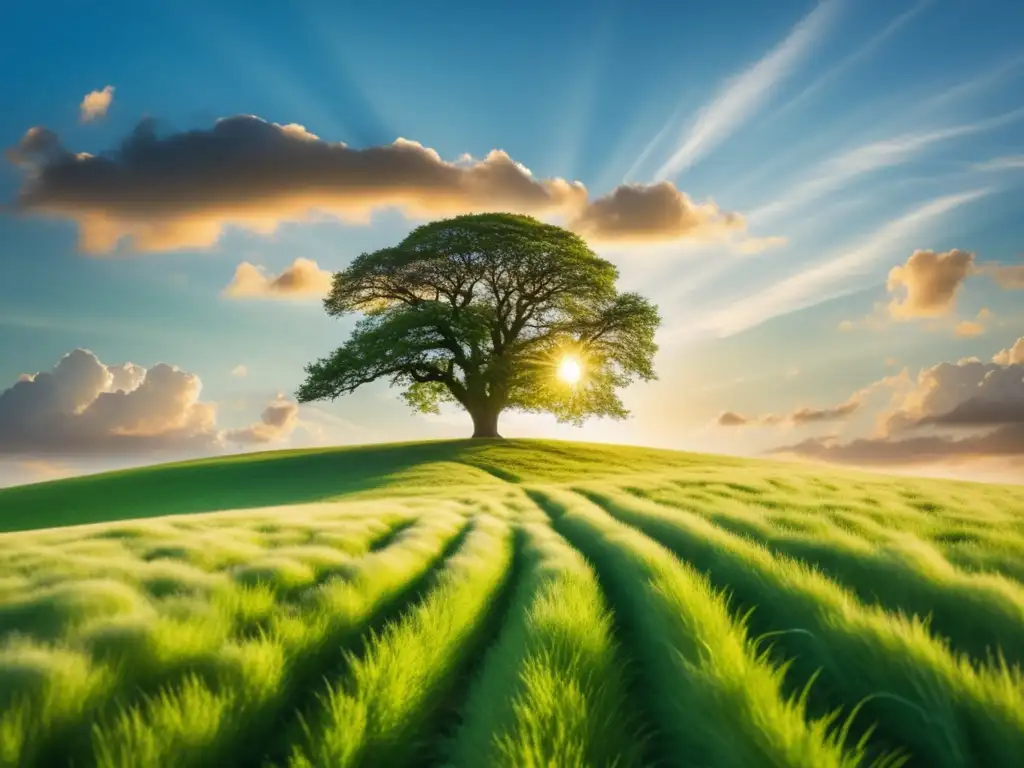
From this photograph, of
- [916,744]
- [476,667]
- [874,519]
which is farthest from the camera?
[874,519]

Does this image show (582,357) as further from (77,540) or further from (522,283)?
(77,540)

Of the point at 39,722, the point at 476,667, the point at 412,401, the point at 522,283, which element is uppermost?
the point at 522,283

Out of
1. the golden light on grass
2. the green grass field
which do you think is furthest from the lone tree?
the green grass field

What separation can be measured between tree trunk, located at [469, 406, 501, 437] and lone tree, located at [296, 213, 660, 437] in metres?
0.07

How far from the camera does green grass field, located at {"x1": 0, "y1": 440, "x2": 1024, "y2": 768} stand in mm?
2812

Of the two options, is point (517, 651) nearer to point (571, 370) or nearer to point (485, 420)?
point (571, 370)

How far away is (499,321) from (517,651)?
38313 mm

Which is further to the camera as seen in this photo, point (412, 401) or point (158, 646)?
point (412, 401)

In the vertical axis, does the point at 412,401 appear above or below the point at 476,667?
above

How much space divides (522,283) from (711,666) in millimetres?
38771

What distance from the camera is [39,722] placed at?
296 cm

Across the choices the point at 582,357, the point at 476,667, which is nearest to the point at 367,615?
the point at 476,667

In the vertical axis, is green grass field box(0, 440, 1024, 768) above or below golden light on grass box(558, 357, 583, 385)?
below

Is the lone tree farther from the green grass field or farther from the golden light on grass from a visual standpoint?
the green grass field
